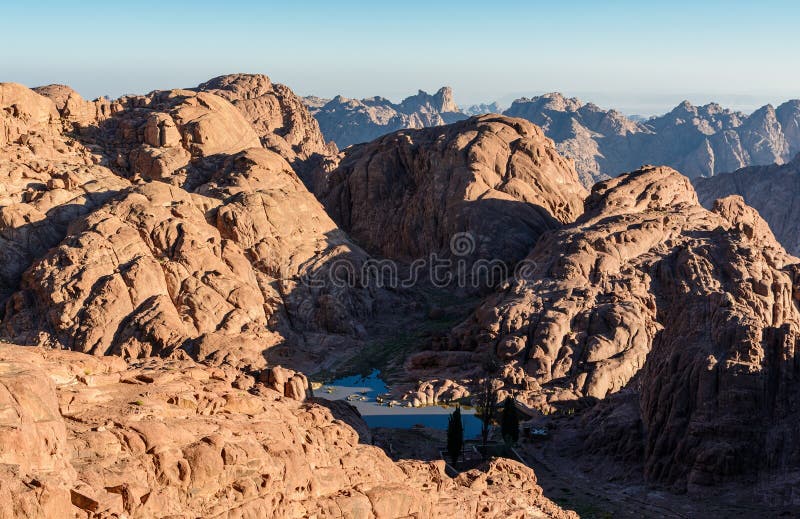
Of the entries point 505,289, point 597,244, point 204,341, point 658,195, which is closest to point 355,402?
point 204,341

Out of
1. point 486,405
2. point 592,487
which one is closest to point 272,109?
point 486,405

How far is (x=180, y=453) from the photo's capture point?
90.8ft

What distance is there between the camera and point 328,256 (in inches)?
3679

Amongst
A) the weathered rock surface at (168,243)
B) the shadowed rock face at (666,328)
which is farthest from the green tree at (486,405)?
the weathered rock surface at (168,243)

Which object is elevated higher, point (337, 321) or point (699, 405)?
point (699, 405)

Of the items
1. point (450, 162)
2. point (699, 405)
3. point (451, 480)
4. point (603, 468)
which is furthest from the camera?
point (450, 162)

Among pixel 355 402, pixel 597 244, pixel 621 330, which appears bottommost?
pixel 355 402

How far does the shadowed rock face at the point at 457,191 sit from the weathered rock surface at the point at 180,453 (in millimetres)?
69102

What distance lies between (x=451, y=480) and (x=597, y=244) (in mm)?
47726

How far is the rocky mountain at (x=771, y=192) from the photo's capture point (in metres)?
172

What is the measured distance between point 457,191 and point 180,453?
8694 cm

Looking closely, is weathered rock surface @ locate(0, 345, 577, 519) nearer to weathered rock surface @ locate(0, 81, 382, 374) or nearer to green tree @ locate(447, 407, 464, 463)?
green tree @ locate(447, 407, 464, 463)

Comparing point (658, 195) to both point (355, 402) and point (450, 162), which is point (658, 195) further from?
point (355, 402)

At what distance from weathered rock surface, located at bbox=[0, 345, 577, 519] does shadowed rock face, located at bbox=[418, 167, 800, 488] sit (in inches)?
650
